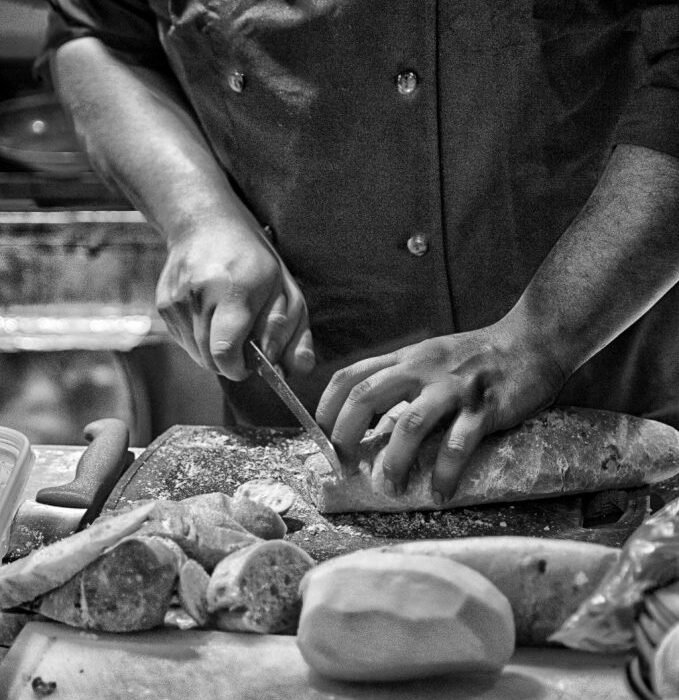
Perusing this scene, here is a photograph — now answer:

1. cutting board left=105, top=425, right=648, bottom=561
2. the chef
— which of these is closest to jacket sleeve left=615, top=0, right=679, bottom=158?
the chef

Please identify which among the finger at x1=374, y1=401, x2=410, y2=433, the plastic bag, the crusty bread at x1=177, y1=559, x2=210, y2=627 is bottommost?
the finger at x1=374, y1=401, x2=410, y2=433

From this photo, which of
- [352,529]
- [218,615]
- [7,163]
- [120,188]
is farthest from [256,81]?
[7,163]

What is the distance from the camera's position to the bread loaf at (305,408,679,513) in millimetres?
1743

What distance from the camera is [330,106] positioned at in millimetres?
2098

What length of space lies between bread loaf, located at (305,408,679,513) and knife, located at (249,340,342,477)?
0.9 inches

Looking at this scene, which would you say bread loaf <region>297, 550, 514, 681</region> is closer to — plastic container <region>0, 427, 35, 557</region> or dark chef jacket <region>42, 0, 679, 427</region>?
plastic container <region>0, 427, 35, 557</region>

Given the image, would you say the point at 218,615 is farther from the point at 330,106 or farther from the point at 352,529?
the point at 330,106

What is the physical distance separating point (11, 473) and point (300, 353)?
2.23 ft

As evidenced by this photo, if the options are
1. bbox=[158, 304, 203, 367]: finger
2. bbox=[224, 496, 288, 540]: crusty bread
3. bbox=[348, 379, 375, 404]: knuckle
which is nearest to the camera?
bbox=[224, 496, 288, 540]: crusty bread

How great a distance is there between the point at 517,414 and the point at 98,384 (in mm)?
1918

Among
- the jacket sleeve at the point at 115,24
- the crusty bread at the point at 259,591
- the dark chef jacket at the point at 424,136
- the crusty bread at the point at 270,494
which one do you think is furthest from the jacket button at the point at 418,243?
the crusty bread at the point at 259,591

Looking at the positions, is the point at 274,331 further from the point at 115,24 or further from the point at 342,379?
the point at 115,24

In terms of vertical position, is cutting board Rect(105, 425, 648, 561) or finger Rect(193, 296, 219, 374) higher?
finger Rect(193, 296, 219, 374)

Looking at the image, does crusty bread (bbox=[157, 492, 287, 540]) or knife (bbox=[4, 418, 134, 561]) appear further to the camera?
knife (bbox=[4, 418, 134, 561])
